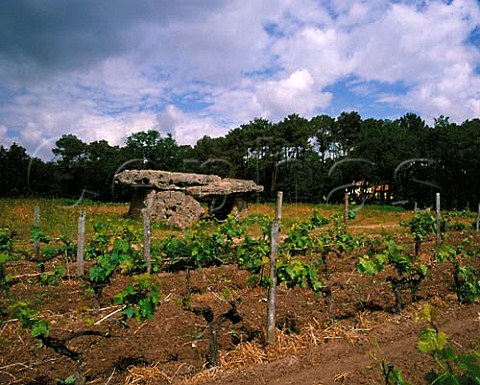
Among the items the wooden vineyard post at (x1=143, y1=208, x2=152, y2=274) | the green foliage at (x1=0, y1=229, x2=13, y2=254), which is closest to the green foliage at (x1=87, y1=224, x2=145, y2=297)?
the wooden vineyard post at (x1=143, y1=208, x2=152, y2=274)

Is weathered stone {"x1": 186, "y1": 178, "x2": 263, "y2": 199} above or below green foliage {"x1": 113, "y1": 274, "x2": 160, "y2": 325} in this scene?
above

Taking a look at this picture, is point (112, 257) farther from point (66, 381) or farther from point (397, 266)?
point (397, 266)

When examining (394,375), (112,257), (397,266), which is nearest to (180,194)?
(112,257)

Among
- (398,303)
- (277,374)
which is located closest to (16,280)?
(277,374)

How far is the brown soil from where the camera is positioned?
443 centimetres

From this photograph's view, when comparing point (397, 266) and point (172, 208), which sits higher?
point (172, 208)

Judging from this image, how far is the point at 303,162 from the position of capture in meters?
44.4

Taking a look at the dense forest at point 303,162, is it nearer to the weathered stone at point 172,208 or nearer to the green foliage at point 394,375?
the weathered stone at point 172,208

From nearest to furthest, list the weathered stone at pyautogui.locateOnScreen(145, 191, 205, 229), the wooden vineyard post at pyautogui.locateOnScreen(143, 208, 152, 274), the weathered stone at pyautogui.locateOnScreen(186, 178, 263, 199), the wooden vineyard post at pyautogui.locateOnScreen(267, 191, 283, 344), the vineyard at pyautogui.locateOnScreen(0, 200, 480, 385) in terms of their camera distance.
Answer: the vineyard at pyautogui.locateOnScreen(0, 200, 480, 385)
the wooden vineyard post at pyautogui.locateOnScreen(267, 191, 283, 344)
the wooden vineyard post at pyautogui.locateOnScreen(143, 208, 152, 274)
the weathered stone at pyautogui.locateOnScreen(145, 191, 205, 229)
the weathered stone at pyautogui.locateOnScreen(186, 178, 263, 199)

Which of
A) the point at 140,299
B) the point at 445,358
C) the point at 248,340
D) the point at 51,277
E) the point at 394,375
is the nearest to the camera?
the point at 445,358

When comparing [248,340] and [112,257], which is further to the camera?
[112,257]

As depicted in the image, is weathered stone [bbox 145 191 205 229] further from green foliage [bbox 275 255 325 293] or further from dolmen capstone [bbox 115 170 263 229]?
green foliage [bbox 275 255 325 293]

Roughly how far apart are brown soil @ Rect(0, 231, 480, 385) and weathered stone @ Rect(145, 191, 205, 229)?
9.81 meters

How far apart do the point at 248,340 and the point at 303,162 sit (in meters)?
39.9
